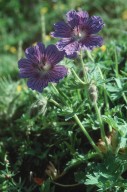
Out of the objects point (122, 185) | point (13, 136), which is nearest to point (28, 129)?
point (13, 136)

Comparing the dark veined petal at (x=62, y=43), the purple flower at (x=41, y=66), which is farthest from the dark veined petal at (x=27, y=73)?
the dark veined petal at (x=62, y=43)

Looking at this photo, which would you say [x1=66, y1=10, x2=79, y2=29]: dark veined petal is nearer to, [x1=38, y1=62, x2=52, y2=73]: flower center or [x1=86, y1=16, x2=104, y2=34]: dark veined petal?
[x1=86, y1=16, x2=104, y2=34]: dark veined petal

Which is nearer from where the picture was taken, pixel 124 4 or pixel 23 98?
pixel 23 98

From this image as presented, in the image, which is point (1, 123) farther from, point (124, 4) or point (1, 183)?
point (124, 4)

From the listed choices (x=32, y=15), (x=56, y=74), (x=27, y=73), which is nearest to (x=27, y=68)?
(x=27, y=73)

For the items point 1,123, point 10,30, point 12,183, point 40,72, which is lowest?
point 12,183

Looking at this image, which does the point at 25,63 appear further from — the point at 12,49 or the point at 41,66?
the point at 12,49

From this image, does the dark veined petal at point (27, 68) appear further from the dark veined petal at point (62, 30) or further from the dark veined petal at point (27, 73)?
the dark veined petal at point (62, 30)
